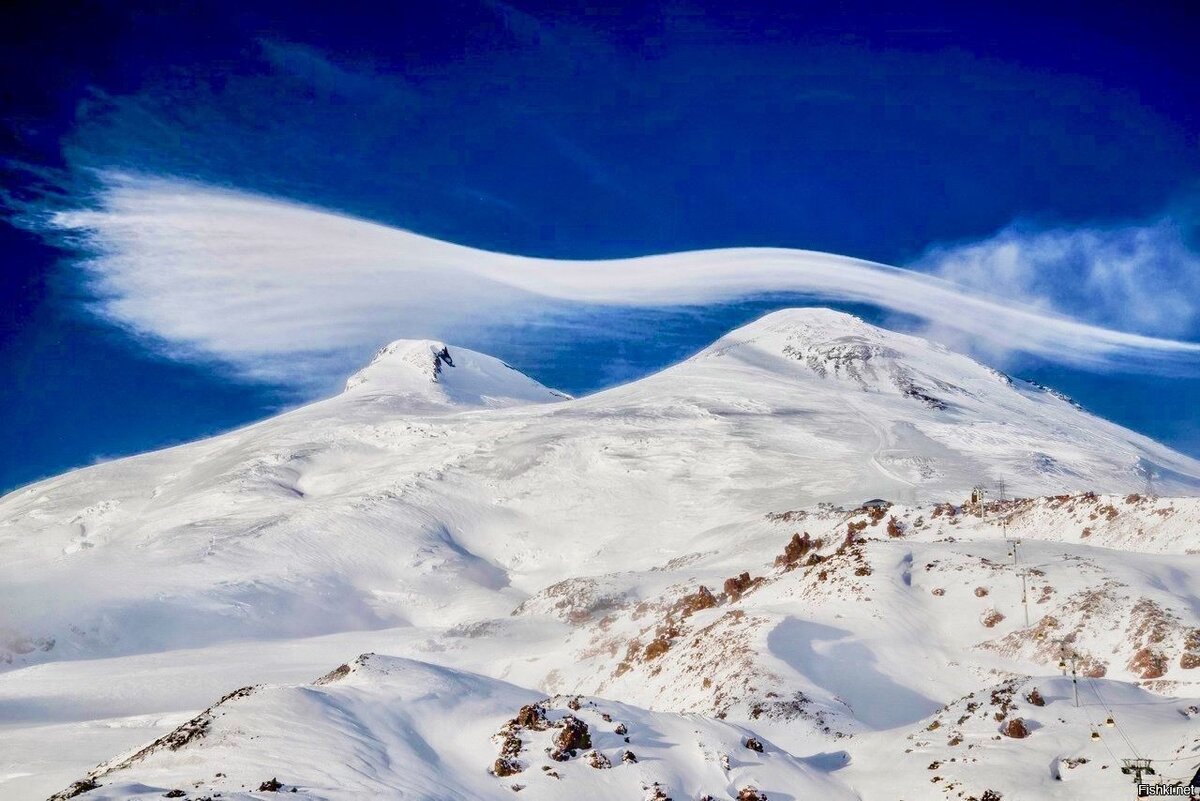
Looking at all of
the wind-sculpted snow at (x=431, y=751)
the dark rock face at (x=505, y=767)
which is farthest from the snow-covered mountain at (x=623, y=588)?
the dark rock face at (x=505, y=767)

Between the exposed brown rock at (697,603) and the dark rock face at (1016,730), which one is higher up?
the dark rock face at (1016,730)

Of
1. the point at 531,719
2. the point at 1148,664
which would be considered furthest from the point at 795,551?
the point at 531,719

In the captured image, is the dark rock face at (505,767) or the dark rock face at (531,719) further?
the dark rock face at (531,719)

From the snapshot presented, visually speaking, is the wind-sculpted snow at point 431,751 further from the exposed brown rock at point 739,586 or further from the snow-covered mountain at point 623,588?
the exposed brown rock at point 739,586

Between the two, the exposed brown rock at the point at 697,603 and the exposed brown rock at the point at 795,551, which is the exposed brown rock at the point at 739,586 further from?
the exposed brown rock at the point at 795,551

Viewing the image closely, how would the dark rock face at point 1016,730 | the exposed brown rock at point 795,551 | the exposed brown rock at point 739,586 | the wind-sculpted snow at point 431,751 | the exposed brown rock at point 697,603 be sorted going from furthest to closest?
the exposed brown rock at point 795,551 < the exposed brown rock at point 697,603 < the exposed brown rock at point 739,586 < the dark rock face at point 1016,730 < the wind-sculpted snow at point 431,751

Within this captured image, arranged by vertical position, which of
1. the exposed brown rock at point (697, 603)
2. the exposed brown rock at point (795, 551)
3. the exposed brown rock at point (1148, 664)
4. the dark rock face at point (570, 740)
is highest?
the exposed brown rock at point (795, 551)

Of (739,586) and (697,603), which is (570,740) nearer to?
(697,603)

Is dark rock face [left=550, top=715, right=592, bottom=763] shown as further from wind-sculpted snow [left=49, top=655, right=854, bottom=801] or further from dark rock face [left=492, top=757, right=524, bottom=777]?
dark rock face [left=492, top=757, right=524, bottom=777]

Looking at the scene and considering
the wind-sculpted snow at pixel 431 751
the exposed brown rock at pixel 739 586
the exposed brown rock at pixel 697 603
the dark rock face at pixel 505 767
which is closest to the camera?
the wind-sculpted snow at pixel 431 751
